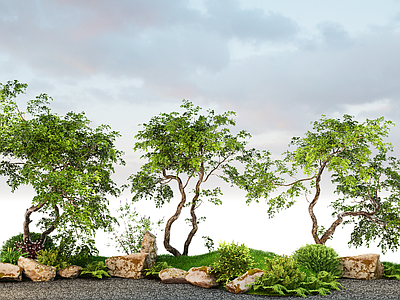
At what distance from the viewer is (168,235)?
49.6 ft

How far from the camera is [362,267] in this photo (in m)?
12.5

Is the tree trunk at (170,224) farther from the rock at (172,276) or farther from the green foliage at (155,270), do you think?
the rock at (172,276)

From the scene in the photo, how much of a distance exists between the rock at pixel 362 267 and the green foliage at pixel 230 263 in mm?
4124

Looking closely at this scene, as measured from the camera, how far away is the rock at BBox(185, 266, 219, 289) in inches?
411

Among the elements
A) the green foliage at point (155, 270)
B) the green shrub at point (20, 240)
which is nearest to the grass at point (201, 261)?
the green foliage at point (155, 270)

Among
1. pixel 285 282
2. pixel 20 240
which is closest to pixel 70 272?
pixel 20 240

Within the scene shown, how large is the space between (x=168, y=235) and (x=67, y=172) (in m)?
4.99

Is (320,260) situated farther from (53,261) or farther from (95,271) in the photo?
(53,261)

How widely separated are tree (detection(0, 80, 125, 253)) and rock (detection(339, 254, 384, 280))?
339 inches

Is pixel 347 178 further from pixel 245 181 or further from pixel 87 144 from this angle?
pixel 87 144

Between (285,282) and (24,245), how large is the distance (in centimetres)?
1011

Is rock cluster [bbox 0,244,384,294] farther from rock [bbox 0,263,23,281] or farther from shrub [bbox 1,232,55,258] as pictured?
shrub [bbox 1,232,55,258]

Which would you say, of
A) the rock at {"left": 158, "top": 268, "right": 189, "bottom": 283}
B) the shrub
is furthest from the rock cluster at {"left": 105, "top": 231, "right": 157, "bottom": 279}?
the shrub

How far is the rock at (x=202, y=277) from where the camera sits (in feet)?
34.2
